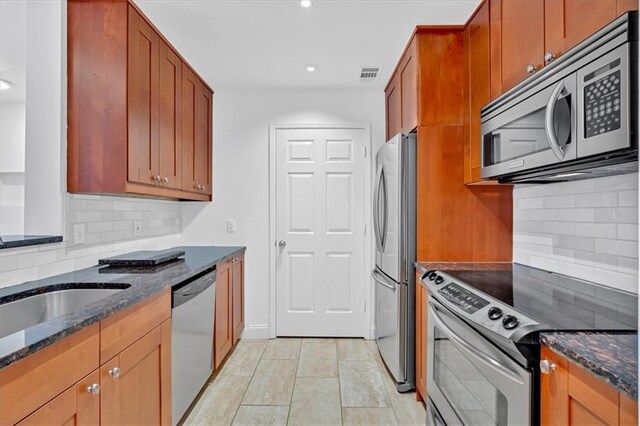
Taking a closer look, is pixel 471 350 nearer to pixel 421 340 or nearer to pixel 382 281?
pixel 421 340

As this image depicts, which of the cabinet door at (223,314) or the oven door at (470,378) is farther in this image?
the cabinet door at (223,314)

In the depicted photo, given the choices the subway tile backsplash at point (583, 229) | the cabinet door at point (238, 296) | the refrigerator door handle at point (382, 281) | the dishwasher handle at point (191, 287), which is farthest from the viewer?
the cabinet door at point (238, 296)

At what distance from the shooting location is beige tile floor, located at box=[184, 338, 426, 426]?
2127 mm

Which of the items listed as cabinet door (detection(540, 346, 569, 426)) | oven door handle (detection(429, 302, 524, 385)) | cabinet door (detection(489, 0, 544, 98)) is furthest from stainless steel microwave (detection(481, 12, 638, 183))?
oven door handle (detection(429, 302, 524, 385))

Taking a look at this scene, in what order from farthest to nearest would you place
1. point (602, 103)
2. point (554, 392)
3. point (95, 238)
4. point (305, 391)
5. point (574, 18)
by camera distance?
point (305, 391) < point (95, 238) < point (574, 18) < point (602, 103) < point (554, 392)

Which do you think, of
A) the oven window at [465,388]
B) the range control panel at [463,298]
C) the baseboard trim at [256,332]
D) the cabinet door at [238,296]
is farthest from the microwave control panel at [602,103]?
the baseboard trim at [256,332]

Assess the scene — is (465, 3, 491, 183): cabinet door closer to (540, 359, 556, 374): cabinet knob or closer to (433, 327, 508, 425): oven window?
(433, 327, 508, 425): oven window

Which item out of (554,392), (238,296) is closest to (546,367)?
(554,392)

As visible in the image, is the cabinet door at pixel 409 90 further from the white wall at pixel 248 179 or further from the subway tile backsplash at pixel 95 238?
the subway tile backsplash at pixel 95 238

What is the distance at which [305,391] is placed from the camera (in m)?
2.42

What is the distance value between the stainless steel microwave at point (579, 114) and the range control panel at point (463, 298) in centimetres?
58

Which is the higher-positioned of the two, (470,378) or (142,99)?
(142,99)

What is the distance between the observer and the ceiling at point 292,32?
2.04m

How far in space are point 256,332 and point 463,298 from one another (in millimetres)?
2405
